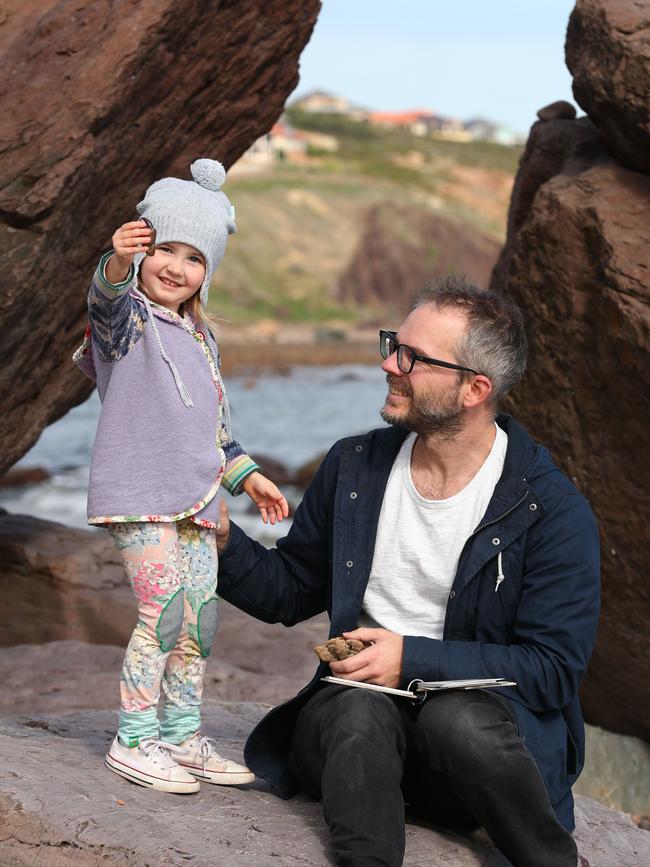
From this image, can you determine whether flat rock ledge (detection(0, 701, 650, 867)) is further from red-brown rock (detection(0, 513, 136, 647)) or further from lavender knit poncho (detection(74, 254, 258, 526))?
red-brown rock (detection(0, 513, 136, 647))

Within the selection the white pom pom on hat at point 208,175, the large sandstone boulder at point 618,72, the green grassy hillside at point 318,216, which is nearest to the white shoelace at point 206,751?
the white pom pom on hat at point 208,175

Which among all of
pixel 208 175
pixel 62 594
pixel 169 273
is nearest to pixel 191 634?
pixel 169 273

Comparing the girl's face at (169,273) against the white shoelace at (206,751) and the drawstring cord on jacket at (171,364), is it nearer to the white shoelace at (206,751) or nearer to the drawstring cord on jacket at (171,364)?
the drawstring cord on jacket at (171,364)

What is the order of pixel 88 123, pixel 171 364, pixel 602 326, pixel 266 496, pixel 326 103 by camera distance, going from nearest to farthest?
pixel 171 364 < pixel 266 496 < pixel 602 326 < pixel 88 123 < pixel 326 103

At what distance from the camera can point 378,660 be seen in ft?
10.3

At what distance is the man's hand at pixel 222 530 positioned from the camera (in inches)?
140

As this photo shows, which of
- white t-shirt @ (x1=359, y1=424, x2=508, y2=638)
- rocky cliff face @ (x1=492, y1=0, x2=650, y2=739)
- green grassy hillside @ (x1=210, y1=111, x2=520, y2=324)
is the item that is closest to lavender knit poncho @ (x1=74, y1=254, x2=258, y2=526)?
white t-shirt @ (x1=359, y1=424, x2=508, y2=638)

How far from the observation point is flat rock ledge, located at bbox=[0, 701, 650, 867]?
9.57 ft

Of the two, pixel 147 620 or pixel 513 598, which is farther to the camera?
pixel 147 620

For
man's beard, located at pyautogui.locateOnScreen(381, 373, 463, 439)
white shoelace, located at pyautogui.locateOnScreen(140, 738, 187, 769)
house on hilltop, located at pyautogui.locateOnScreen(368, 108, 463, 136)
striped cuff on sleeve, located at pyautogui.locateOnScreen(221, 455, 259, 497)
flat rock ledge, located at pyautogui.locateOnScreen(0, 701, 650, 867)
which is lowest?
flat rock ledge, located at pyautogui.locateOnScreen(0, 701, 650, 867)

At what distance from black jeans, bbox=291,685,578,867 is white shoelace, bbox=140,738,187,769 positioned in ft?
1.56

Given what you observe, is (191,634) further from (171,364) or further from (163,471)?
(171,364)

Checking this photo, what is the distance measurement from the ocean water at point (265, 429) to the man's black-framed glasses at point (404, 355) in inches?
357

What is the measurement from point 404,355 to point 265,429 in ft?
68.5
